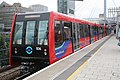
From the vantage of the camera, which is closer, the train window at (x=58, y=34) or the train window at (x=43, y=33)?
the train window at (x=43, y=33)

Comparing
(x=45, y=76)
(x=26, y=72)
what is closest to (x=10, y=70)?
(x=26, y=72)

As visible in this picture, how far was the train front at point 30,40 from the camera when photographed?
11453 mm

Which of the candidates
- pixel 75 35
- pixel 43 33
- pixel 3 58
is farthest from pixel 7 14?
pixel 43 33

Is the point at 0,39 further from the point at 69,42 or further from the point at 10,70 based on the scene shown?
the point at 69,42

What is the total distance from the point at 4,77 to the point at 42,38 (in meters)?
2.76

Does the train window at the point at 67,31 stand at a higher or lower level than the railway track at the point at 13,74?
higher

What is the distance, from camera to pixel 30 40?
1164cm

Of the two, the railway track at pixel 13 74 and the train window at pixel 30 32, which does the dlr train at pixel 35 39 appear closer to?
the train window at pixel 30 32

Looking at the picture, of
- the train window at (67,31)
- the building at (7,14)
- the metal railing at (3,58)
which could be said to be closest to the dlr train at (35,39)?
the train window at (67,31)

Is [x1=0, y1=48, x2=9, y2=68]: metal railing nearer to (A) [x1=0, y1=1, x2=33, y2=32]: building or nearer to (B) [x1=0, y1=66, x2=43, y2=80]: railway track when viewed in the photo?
(B) [x1=0, y1=66, x2=43, y2=80]: railway track

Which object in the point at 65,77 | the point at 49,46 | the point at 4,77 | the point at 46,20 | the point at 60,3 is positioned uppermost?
the point at 60,3

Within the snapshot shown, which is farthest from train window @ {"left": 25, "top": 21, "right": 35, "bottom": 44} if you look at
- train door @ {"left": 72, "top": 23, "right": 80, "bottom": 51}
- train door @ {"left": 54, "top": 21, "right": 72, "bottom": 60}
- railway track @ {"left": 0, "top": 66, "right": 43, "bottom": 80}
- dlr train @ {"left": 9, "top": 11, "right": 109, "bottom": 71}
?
train door @ {"left": 72, "top": 23, "right": 80, "bottom": 51}

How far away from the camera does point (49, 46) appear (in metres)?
11.3

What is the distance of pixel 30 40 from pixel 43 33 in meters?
0.72
